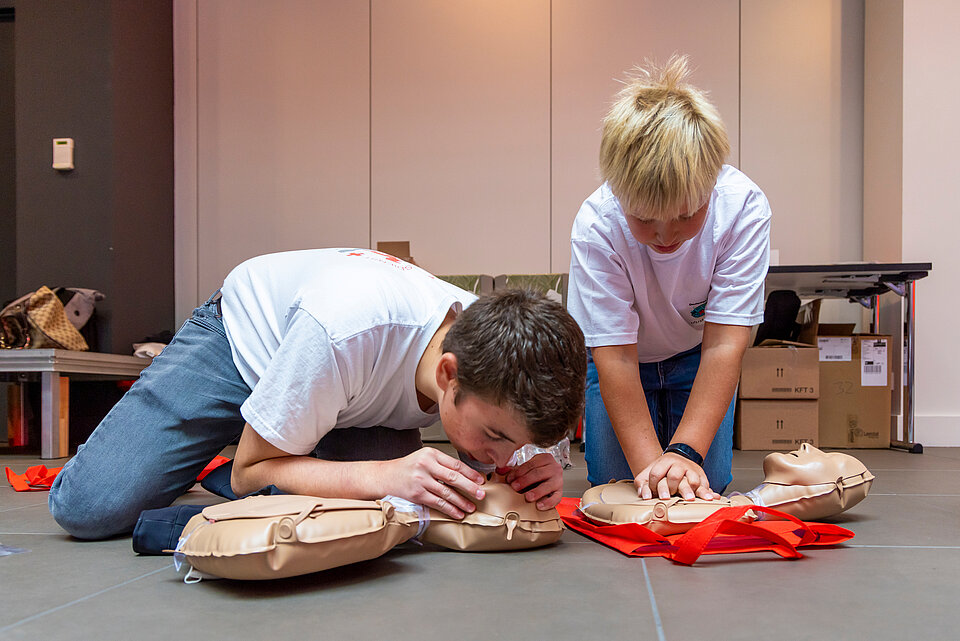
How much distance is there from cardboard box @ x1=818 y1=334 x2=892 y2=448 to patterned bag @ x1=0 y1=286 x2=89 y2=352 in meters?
3.39

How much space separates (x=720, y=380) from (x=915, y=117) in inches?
121

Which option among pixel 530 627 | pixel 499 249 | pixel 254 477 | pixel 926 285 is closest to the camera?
pixel 530 627

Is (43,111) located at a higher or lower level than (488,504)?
higher

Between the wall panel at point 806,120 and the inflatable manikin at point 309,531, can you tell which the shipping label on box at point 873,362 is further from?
the inflatable manikin at point 309,531

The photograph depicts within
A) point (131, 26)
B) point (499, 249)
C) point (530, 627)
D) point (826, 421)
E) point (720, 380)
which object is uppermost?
point (131, 26)

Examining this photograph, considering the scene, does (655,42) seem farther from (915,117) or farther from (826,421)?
(826,421)

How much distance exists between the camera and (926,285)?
3756 mm

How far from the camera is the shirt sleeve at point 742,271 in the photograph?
152cm

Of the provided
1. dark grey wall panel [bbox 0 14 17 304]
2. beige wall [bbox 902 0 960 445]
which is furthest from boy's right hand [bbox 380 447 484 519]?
dark grey wall panel [bbox 0 14 17 304]

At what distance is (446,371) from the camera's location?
3.70ft

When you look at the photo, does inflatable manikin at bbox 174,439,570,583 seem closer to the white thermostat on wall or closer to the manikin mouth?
the manikin mouth

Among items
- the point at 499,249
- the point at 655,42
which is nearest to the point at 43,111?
the point at 499,249

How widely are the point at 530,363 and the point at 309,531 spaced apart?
0.36 m

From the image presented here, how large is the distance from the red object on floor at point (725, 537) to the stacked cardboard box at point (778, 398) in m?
2.08
